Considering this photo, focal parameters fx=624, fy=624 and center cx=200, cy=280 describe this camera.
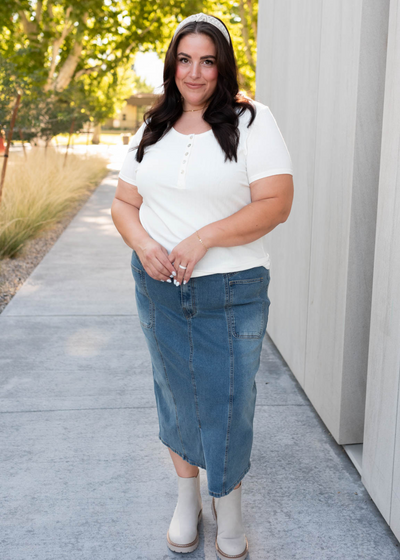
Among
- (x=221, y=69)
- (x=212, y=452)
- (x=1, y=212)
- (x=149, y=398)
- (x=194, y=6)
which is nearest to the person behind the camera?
(x=221, y=69)

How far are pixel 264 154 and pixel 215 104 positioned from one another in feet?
0.86

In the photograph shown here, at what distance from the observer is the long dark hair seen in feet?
6.62

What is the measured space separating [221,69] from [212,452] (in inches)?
51.9

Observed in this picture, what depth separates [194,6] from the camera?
17.5 meters

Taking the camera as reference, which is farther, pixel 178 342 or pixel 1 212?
pixel 1 212

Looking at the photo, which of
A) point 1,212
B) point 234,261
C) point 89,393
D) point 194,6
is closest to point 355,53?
point 234,261

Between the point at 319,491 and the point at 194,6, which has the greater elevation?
the point at 194,6

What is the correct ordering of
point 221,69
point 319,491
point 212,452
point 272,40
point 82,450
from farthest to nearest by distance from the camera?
point 272,40 < point 82,450 < point 319,491 < point 212,452 < point 221,69

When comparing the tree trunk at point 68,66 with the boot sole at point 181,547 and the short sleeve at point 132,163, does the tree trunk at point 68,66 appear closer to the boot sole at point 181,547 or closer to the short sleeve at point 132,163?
the short sleeve at point 132,163

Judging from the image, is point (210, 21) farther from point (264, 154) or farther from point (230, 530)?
point (230, 530)

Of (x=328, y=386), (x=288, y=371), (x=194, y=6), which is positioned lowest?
(x=288, y=371)

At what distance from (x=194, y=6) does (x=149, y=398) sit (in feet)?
53.3

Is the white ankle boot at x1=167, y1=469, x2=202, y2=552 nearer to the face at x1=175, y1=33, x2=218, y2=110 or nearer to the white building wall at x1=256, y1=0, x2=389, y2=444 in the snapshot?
the white building wall at x1=256, y1=0, x2=389, y2=444

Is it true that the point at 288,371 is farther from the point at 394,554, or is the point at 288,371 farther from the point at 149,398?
the point at 394,554
